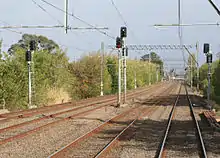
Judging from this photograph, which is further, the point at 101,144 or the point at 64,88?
the point at 64,88

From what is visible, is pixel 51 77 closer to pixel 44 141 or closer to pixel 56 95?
pixel 56 95

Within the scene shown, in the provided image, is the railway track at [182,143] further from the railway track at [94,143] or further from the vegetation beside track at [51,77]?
the vegetation beside track at [51,77]

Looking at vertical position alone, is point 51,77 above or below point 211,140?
above

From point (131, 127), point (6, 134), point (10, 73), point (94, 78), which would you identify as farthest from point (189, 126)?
point (94, 78)

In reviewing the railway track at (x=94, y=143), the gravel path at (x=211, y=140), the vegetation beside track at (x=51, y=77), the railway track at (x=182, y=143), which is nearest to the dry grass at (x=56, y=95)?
the vegetation beside track at (x=51, y=77)

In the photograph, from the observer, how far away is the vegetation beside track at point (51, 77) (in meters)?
28.4

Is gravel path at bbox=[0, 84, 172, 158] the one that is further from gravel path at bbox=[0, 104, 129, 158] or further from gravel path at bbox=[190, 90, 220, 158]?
gravel path at bbox=[190, 90, 220, 158]

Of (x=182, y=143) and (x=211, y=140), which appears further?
(x=211, y=140)

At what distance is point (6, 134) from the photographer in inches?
576

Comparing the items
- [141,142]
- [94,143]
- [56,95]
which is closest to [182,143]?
[141,142]

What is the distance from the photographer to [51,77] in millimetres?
38562

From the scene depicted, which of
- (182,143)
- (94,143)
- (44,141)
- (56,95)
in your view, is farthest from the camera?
(56,95)

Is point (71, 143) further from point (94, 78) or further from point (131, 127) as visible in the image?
point (94, 78)

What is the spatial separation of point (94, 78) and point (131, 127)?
119ft
